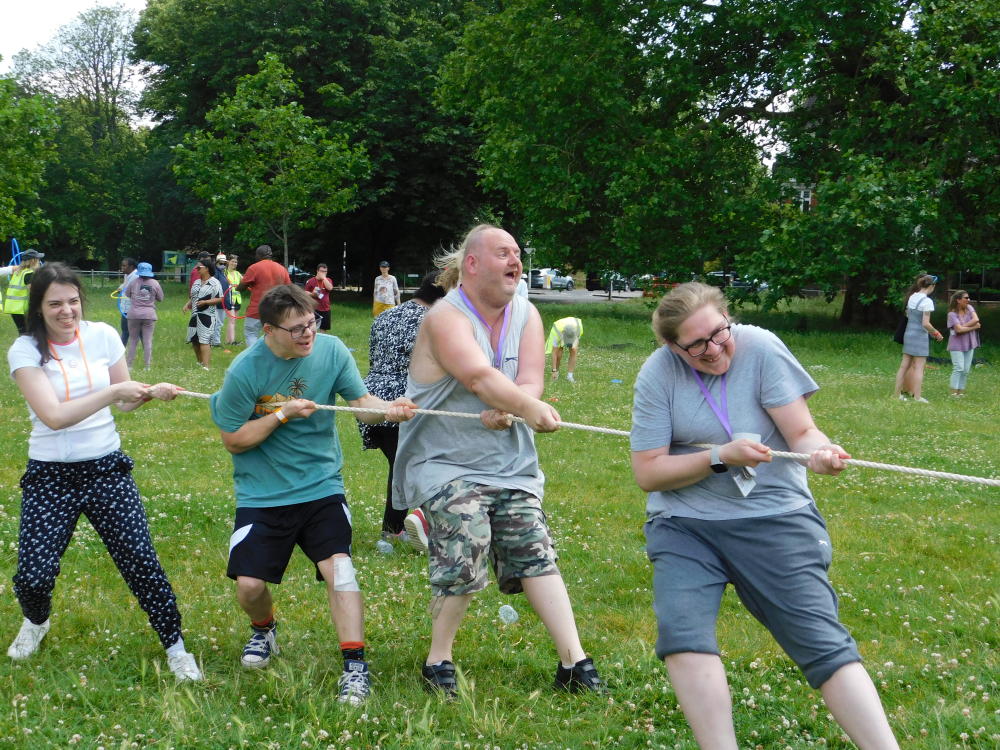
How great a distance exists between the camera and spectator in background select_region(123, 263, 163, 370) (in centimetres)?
1471

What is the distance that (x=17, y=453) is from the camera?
8.84m

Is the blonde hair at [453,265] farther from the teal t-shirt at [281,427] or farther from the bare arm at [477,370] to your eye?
the teal t-shirt at [281,427]

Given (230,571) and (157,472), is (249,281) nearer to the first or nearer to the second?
(157,472)

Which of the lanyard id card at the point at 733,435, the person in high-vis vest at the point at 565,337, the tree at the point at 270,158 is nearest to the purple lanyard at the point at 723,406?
the lanyard id card at the point at 733,435

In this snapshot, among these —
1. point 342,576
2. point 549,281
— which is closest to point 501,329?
point 342,576

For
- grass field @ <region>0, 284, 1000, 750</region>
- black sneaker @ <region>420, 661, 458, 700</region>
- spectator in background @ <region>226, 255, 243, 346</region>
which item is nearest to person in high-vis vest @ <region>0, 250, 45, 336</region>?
spectator in background @ <region>226, 255, 243, 346</region>

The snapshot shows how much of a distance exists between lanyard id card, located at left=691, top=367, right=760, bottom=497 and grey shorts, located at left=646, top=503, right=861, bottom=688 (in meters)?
0.13

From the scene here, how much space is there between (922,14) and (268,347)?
21607 mm

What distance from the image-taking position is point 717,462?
10.4 ft

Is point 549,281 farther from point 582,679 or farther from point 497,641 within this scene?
point 582,679

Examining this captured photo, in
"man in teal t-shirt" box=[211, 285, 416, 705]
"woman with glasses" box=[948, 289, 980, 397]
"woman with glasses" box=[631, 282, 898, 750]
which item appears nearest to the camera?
"woman with glasses" box=[631, 282, 898, 750]

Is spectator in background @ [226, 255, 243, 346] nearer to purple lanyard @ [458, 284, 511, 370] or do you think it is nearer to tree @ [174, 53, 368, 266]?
tree @ [174, 53, 368, 266]

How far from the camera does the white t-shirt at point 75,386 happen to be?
4164 millimetres

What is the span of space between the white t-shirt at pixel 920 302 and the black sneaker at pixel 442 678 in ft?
38.7
